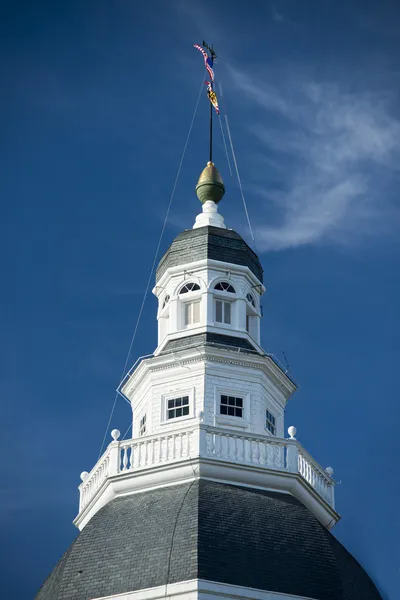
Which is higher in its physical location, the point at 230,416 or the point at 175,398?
the point at 175,398

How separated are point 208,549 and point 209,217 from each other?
43.6ft

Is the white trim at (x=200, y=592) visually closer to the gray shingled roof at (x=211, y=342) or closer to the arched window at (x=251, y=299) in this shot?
the gray shingled roof at (x=211, y=342)

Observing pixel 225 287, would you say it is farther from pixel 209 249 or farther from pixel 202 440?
pixel 202 440

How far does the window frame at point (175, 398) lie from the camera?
43.1m

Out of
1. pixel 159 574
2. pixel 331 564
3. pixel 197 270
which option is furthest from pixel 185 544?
pixel 197 270

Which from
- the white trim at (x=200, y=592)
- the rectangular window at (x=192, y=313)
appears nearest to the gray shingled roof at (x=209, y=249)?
the rectangular window at (x=192, y=313)

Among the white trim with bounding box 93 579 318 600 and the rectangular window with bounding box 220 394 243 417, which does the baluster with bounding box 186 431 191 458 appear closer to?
the rectangular window with bounding box 220 394 243 417

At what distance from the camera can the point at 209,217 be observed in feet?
157

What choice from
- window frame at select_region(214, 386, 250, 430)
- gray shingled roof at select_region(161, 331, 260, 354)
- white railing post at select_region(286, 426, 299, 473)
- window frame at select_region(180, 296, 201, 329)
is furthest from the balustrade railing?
window frame at select_region(180, 296, 201, 329)

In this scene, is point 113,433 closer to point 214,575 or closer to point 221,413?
point 221,413

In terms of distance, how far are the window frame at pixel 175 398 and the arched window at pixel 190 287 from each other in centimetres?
349

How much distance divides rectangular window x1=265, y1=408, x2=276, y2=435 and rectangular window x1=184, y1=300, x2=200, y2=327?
3428 millimetres

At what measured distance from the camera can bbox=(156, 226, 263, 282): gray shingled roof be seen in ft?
151

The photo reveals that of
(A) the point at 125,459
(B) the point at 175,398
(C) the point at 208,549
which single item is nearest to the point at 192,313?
(B) the point at 175,398
